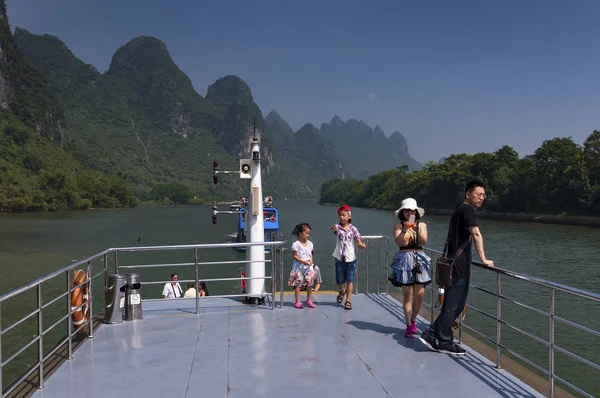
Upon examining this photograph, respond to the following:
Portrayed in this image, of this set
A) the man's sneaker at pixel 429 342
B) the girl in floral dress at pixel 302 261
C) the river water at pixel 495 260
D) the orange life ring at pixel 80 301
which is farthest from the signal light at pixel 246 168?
the river water at pixel 495 260

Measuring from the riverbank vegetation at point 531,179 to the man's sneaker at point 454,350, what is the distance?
190 ft

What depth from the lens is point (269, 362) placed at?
17.1 feet

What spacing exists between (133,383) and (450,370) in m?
3.14

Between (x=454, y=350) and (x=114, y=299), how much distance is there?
4.58 metres

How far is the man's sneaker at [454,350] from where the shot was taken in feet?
17.7

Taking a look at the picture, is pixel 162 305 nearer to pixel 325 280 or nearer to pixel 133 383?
pixel 133 383

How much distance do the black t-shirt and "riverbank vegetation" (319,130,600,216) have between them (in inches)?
2296

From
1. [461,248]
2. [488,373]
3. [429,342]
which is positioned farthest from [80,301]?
[488,373]

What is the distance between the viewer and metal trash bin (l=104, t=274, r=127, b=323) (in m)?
6.83

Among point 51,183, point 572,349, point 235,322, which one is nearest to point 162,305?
point 235,322

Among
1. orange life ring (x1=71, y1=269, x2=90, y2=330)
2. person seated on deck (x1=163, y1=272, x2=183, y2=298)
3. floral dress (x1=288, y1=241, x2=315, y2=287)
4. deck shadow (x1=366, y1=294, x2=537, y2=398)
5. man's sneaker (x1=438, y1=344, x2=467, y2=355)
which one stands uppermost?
floral dress (x1=288, y1=241, x2=315, y2=287)

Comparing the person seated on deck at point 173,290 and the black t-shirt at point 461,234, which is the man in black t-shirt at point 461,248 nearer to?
the black t-shirt at point 461,234

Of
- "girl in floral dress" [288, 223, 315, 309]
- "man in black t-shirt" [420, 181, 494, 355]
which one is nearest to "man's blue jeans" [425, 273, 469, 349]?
"man in black t-shirt" [420, 181, 494, 355]

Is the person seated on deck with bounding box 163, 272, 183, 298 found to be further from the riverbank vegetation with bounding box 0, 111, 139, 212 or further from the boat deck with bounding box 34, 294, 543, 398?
the riverbank vegetation with bounding box 0, 111, 139, 212
